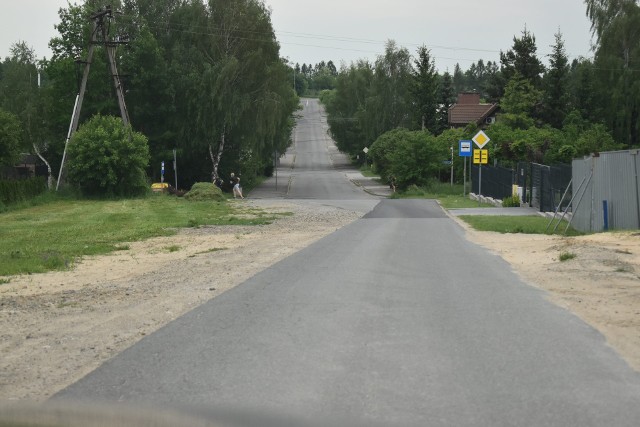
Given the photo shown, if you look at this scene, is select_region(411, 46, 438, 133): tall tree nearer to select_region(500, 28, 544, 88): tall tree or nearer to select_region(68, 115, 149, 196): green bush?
select_region(500, 28, 544, 88): tall tree

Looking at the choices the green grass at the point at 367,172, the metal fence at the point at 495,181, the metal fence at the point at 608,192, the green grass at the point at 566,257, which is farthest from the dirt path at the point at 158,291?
the green grass at the point at 367,172

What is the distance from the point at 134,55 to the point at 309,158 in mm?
75159

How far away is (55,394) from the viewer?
630 cm

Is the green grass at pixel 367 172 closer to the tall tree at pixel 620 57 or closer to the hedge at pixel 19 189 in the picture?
the tall tree at pixel 620 57

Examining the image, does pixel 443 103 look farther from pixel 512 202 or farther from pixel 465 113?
pixel 512 202

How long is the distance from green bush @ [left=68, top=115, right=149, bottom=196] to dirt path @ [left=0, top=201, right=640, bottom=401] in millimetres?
24595

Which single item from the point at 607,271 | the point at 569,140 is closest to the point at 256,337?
the point at 607,271

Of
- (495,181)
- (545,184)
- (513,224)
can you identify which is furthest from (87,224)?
(495,181)

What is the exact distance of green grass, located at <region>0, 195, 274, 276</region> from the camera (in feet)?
59.6

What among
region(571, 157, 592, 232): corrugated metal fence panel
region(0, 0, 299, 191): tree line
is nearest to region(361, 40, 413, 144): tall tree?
region(0, 0, 299, 191): tree line

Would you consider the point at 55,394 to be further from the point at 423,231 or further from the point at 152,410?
the point at 423,231

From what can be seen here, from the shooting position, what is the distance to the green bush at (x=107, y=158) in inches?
1821

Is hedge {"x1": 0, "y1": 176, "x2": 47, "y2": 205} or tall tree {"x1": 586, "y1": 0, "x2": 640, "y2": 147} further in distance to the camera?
tall tree {"x1": 586, "y1": 0, "x2": 640, "y2": 147}

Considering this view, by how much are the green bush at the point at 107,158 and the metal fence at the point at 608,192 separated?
1168 inches
